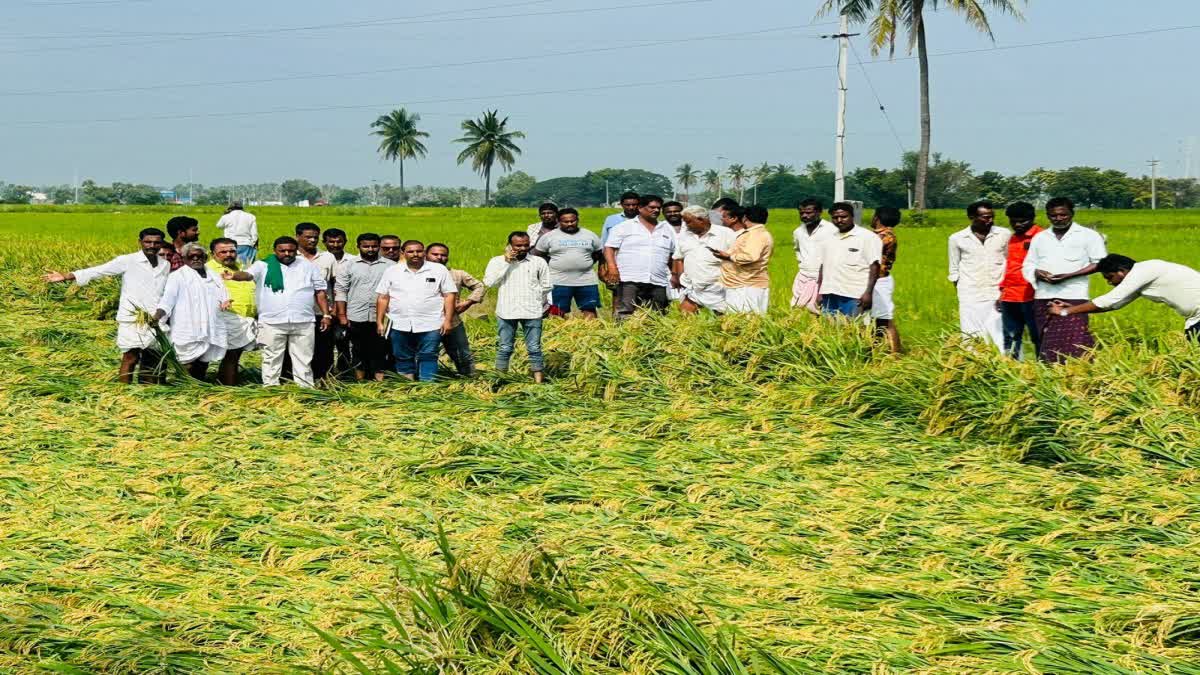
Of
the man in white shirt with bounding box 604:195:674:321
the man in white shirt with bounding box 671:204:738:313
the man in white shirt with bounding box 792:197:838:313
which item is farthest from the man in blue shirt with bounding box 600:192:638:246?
the man in white shirt with bounding box 792:197:838:313

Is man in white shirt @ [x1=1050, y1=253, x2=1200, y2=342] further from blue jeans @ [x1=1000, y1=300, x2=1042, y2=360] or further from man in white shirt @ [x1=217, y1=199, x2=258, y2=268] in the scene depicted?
man in white shirt @ [x1=217, y1=199, x2=258, y2=268]

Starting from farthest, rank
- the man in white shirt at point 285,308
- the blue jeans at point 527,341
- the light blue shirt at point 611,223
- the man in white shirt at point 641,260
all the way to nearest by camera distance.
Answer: the light blue shirt at point 611,223 < the man in white shirt at point 641,260 < the blue jeans at point 527,341 < the man in white shirt at point 285,308

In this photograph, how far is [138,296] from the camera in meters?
9.36

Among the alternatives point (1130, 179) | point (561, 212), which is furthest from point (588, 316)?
point (1130, 179)

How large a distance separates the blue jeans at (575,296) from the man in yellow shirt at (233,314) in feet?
8.69

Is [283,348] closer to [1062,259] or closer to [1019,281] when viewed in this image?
[1019,281]

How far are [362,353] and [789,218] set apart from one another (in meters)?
31.8

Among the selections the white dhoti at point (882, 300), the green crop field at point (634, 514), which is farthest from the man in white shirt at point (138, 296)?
the white dhoti at point (882, 300)

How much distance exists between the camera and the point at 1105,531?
196 inches

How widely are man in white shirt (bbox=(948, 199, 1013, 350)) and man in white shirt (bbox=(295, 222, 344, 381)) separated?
15.4 feet

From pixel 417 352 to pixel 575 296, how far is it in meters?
2.01

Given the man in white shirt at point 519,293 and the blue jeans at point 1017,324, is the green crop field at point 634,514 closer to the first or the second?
the man in white shirt at point 519,293

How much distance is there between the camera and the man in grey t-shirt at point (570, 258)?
420 inches

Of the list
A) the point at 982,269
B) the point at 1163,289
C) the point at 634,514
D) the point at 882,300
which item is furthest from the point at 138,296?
the point at 1163,289
